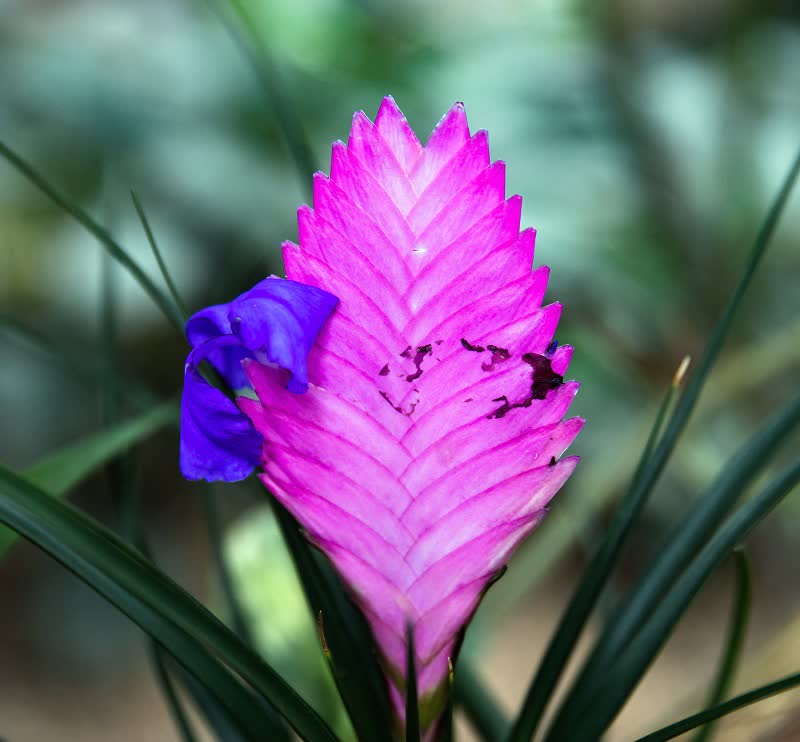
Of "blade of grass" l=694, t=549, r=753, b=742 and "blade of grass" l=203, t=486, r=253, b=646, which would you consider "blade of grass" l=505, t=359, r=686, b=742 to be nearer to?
"blade of grass" l=694, t=549, r=753, b=742

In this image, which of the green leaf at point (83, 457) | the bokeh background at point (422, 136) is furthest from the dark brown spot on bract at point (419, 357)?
the bokeh background at point (422, 136)

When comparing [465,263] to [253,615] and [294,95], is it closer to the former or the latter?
[253,615]

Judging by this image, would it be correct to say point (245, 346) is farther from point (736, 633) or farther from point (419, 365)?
point (736, 633)

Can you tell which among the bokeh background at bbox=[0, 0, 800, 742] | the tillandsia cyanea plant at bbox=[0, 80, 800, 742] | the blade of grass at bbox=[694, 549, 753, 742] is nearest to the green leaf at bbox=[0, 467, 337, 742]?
the tillandsia cyanea plant at bbox=[0, 80, 800, 742]

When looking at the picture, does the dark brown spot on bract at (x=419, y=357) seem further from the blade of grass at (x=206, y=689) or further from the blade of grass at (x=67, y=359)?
the blade of grass at (x=67, y=359)

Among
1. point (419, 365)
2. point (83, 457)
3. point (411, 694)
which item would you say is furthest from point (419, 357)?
point (83, 457)

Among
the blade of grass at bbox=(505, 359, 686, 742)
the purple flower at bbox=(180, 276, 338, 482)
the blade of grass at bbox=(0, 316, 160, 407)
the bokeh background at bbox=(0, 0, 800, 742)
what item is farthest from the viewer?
the bokeh background at bbox=(0, 0, 800, 742)
